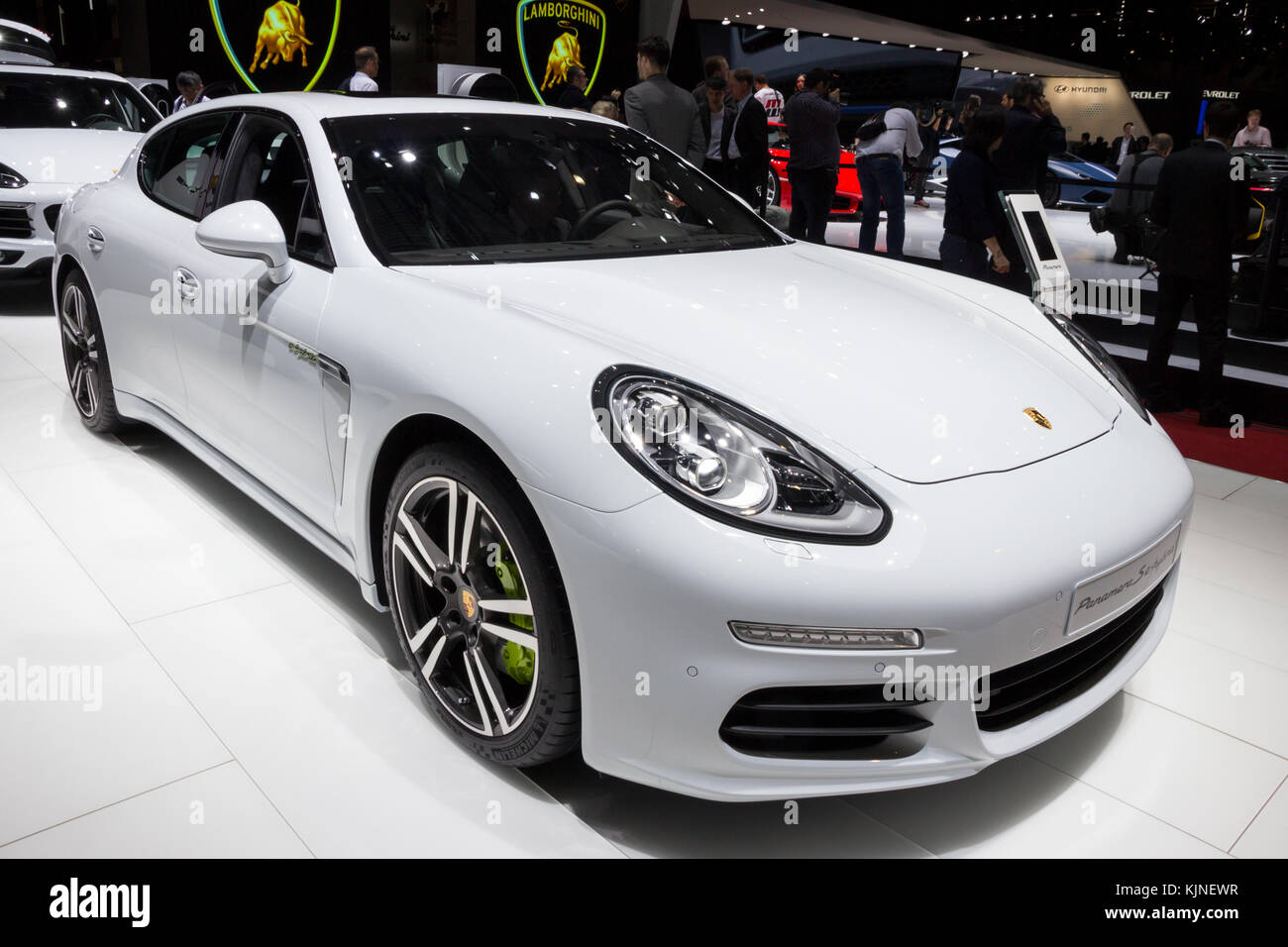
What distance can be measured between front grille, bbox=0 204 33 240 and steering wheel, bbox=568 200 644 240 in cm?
463

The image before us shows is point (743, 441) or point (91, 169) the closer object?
point (743, 441)

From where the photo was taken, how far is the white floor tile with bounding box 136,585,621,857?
5.63 ft

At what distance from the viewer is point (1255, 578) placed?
2922 millimetres

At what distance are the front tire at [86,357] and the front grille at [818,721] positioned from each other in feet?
9.10

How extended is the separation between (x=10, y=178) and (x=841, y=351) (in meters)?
5.63

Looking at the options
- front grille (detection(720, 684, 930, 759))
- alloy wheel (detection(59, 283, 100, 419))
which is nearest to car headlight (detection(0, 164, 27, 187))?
alloy wheel (detection(59, 283, 100, 419))

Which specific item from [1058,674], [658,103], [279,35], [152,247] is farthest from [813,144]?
[279,35]

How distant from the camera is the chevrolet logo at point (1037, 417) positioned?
71.2 inches

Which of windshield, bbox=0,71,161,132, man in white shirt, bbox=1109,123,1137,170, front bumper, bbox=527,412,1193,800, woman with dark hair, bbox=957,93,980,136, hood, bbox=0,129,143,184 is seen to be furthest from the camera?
man in white shirt, bbox=1109,123,1137,170

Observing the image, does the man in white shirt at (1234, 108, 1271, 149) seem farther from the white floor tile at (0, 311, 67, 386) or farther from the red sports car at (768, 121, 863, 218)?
the white floor tile at (0, 311, 67, 386)

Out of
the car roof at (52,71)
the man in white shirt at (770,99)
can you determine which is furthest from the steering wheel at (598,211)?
the man in white shirt at (770,99)
